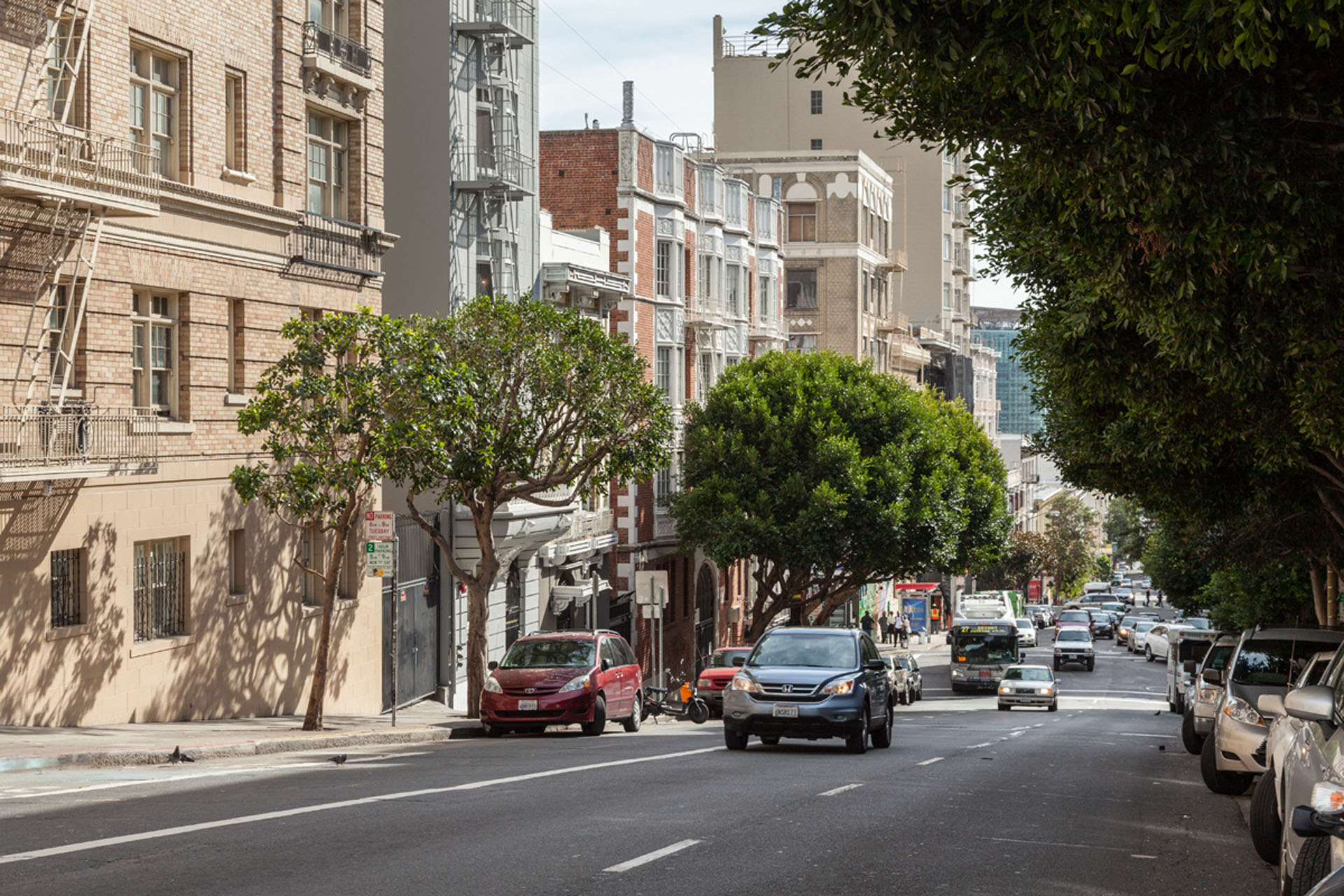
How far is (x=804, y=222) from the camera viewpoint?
7612cm

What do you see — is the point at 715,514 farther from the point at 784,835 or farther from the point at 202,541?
the point at 784,835

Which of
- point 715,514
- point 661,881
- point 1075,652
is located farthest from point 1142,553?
point 661,881

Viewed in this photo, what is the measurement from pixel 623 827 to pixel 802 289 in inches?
2574

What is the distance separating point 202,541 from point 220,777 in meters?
9.05

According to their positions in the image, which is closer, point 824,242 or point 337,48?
point 337,48

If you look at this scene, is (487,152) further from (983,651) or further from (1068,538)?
(1068,538)

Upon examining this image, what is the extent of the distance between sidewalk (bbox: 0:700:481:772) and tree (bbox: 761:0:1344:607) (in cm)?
1090

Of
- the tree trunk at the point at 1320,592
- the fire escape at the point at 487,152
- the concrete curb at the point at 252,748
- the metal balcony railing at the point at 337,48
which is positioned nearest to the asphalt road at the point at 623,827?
the concrete curb at the point at 252,748

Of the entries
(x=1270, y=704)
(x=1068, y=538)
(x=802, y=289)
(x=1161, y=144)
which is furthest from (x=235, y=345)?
(x=1068, y=538)

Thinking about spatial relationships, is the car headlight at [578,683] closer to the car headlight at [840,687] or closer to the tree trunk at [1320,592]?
the car headlight at [840,687]

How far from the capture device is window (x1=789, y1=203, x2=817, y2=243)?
7594 cm

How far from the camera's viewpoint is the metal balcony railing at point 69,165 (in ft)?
63.0

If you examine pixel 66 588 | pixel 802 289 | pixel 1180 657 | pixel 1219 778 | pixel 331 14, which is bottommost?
pixel 1180 657

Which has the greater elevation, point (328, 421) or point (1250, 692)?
point (328, 421)
